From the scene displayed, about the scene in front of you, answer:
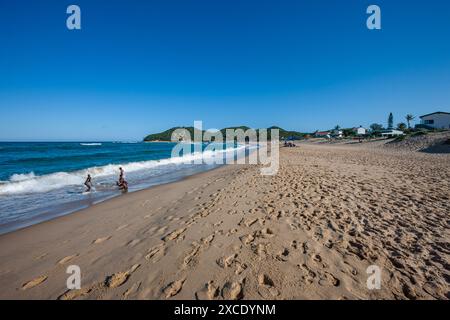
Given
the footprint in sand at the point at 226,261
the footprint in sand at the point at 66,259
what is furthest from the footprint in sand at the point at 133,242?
the footprint in sand at the point at 226,261

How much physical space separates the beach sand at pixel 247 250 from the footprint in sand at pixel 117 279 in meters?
0.02

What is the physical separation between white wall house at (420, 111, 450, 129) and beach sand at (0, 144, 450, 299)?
75551mm

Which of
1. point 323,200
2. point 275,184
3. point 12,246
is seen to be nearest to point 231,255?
point 323,200

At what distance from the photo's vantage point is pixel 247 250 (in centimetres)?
405

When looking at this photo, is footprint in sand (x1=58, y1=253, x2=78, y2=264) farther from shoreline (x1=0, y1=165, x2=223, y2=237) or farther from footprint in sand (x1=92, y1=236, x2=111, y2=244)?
shoreline (x1=0, y1=165, x2=223, y2=237)

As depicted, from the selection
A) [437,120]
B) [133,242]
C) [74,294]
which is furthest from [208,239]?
[437,120]

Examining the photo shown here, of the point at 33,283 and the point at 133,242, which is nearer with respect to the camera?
the point at 33,283

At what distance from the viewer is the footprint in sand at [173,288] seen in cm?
306

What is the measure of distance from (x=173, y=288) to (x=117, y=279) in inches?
42.6

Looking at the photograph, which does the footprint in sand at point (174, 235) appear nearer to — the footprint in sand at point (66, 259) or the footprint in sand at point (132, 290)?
the footprint in sand at point (132, 290)

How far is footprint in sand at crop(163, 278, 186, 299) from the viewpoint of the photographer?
3.06 m

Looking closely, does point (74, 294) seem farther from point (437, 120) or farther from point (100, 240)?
point (437, 120)

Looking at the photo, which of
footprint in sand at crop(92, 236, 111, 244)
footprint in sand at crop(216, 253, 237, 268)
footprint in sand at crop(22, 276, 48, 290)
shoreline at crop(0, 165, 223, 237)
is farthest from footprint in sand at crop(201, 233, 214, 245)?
shoreline at crop(0, 165, 223, 237)
